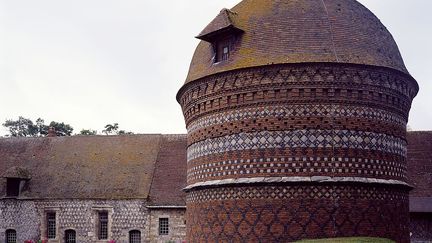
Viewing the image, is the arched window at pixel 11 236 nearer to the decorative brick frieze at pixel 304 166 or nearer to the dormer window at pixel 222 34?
the decorative brick frieze at pixel 304 166

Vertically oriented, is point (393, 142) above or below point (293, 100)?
below

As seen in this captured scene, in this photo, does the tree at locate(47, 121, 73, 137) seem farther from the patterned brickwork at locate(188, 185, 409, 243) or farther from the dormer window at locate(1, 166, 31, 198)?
the patterned brickwork at locate(188, 185, 409, 243)

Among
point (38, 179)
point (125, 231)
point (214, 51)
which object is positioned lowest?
point (125, 231)

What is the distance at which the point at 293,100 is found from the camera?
15.4m

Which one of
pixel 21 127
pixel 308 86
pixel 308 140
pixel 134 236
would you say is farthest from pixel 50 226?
pixel 21 127

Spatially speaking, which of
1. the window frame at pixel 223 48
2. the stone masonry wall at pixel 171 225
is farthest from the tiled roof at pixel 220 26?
the stone masonry wall at pixel 171 225

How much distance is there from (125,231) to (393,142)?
1800 centimetres

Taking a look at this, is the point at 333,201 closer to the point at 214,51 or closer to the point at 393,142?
the point at 393,142

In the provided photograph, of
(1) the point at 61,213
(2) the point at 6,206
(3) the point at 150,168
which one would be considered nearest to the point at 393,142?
(3) the point at 150,168

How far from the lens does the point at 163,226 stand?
29.6m

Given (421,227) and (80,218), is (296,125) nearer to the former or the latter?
(421,227)

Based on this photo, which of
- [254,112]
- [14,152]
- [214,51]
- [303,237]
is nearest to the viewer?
[303,237]

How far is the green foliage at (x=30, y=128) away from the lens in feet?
169

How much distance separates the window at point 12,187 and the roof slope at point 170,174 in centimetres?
861
